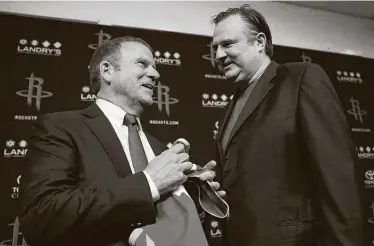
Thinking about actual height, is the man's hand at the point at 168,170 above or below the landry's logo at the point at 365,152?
below

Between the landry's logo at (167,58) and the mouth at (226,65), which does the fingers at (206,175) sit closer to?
the mouth at (226,65)

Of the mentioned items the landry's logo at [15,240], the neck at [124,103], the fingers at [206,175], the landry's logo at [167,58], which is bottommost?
the landry's logo at [15,240]

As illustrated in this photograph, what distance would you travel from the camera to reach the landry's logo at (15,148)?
2.05 metres

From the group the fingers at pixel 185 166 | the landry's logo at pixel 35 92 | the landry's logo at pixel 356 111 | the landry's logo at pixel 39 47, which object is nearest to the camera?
the fingers at pixel 185 166

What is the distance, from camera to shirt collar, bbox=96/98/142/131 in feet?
4.37

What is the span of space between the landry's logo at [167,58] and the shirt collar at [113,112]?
113cm

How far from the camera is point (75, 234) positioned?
102 cm

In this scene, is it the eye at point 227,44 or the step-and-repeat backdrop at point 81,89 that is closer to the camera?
the eye at point 227,44

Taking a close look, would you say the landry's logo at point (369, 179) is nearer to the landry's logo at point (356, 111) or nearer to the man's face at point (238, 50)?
the landry's logo at point (356, 111)

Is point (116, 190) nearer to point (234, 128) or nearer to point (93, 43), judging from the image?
point (234, 128)

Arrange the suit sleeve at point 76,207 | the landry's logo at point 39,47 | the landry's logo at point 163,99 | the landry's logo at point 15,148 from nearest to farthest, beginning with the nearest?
the suit sleeve at point 76,207
the landry's logo at point 15,148
the landry's logo at point 39,47
the landry's logo at point 163,99

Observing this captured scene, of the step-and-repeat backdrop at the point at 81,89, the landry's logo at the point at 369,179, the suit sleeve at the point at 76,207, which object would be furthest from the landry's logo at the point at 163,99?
the landry's logo at the point at 369,179

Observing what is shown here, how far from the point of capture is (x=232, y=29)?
1527 mm

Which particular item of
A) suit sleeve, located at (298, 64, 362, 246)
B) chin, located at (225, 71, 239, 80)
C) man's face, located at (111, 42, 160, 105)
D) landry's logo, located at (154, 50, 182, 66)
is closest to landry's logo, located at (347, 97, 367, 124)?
landry's logo, located at (154, 50, 182, 66)
